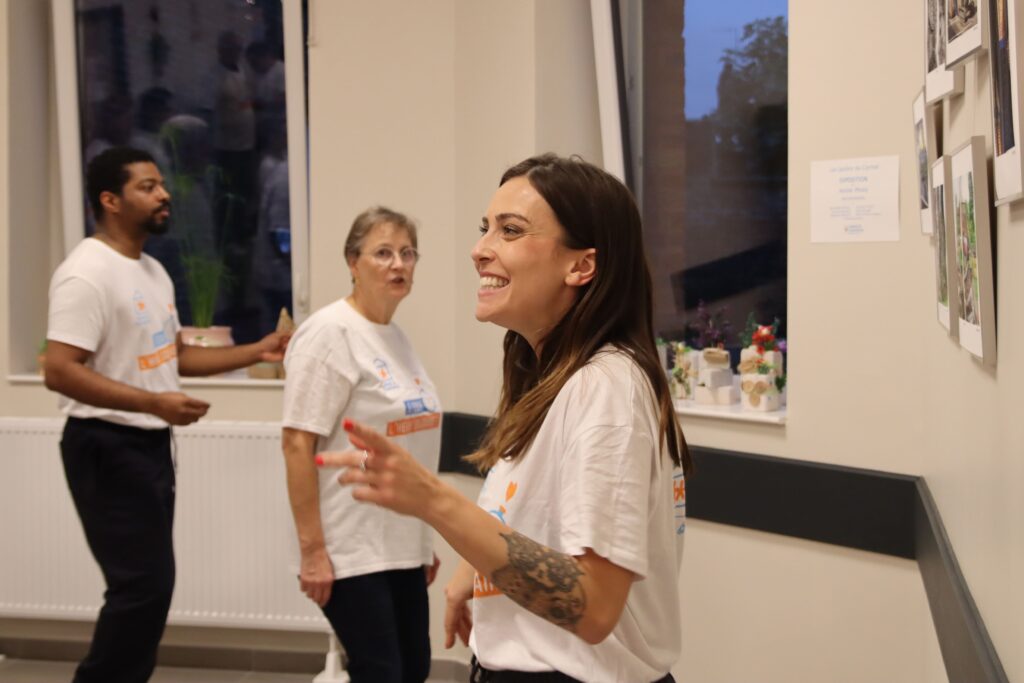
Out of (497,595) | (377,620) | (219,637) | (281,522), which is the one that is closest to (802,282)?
(377,620)

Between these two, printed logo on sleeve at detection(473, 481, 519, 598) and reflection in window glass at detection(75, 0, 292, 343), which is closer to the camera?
printed logo on sleeve at detection(473, 481, 519, 598)

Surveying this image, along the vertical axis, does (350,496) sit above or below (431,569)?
Result: above

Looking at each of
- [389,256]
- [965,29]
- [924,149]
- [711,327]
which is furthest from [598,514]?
[711,327]

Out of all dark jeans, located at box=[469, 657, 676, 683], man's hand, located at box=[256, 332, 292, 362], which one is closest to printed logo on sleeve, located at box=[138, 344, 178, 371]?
man's hand, located at box=[256, 332, 292, 362]

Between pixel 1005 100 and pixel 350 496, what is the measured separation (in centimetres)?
186

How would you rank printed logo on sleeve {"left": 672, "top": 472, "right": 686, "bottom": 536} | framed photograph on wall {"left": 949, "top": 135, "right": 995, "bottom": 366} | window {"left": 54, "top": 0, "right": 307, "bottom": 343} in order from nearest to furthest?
framed photograph on wall {"left": 949, "top": 135, "right": 995, "bottom": 366} → printed logo on sleeve {"left": 672, "top": 472, "right": 686, "bottom": 536} → window {"left": 54, "top": 0, "right": 307, "bottom": 343}

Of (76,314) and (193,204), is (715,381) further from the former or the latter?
(193,204)

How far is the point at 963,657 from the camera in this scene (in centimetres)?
138

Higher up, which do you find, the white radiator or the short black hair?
the short black hair

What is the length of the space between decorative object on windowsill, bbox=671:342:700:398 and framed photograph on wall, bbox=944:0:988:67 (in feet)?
6.40

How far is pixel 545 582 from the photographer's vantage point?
1.21m

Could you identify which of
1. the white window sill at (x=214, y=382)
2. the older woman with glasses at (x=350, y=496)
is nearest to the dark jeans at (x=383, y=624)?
the older woman with glasses at (x=350, y=496)

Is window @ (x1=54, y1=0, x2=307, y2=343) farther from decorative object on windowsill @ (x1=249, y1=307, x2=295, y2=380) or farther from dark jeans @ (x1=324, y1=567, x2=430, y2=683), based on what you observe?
dark jeans @ (x1=324, y1=567, x2=430, y2=683)

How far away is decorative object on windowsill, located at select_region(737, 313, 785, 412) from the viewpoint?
305cm
